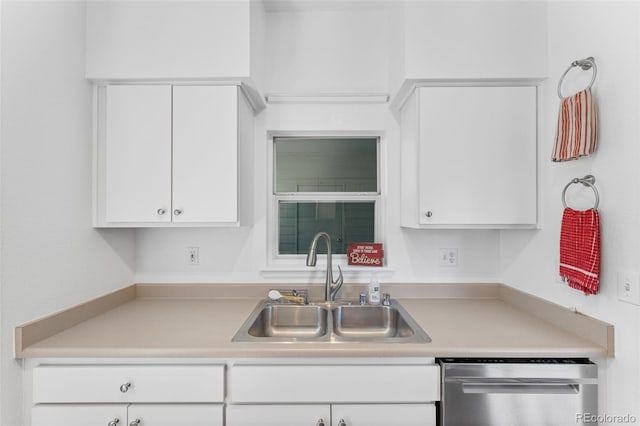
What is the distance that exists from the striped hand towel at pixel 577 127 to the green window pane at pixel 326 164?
101 cm

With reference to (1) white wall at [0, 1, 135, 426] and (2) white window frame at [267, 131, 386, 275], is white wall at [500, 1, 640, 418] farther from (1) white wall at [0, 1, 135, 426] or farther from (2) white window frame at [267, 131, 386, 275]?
(1) white wall at [0, 1, 135, 426]

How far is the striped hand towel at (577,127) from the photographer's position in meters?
1.34

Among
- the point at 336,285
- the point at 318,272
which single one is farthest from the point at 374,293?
the point at 318,272

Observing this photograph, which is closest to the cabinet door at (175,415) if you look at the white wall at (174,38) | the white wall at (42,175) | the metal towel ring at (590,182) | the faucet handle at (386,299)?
the white wall at (42,175)

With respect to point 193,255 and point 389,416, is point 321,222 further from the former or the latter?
point 389,416

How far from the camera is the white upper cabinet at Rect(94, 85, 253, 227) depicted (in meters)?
1.74

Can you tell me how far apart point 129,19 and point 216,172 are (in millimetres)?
818

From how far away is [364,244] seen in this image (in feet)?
7.03

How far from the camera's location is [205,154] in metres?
1.74

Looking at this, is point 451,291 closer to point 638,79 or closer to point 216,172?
point 638,79

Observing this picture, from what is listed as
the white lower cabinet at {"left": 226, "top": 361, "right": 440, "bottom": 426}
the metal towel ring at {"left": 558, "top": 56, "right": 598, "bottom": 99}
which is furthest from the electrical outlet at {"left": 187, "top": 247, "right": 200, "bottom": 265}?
the metal towel ring at {"left": 558, "top": 56, "right": 598, "bottom": 99}

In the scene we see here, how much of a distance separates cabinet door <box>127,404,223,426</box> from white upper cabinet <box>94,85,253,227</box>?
78 cm

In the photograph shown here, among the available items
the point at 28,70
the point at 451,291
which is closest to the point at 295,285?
the point at 451,291

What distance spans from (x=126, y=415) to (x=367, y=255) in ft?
4.41
